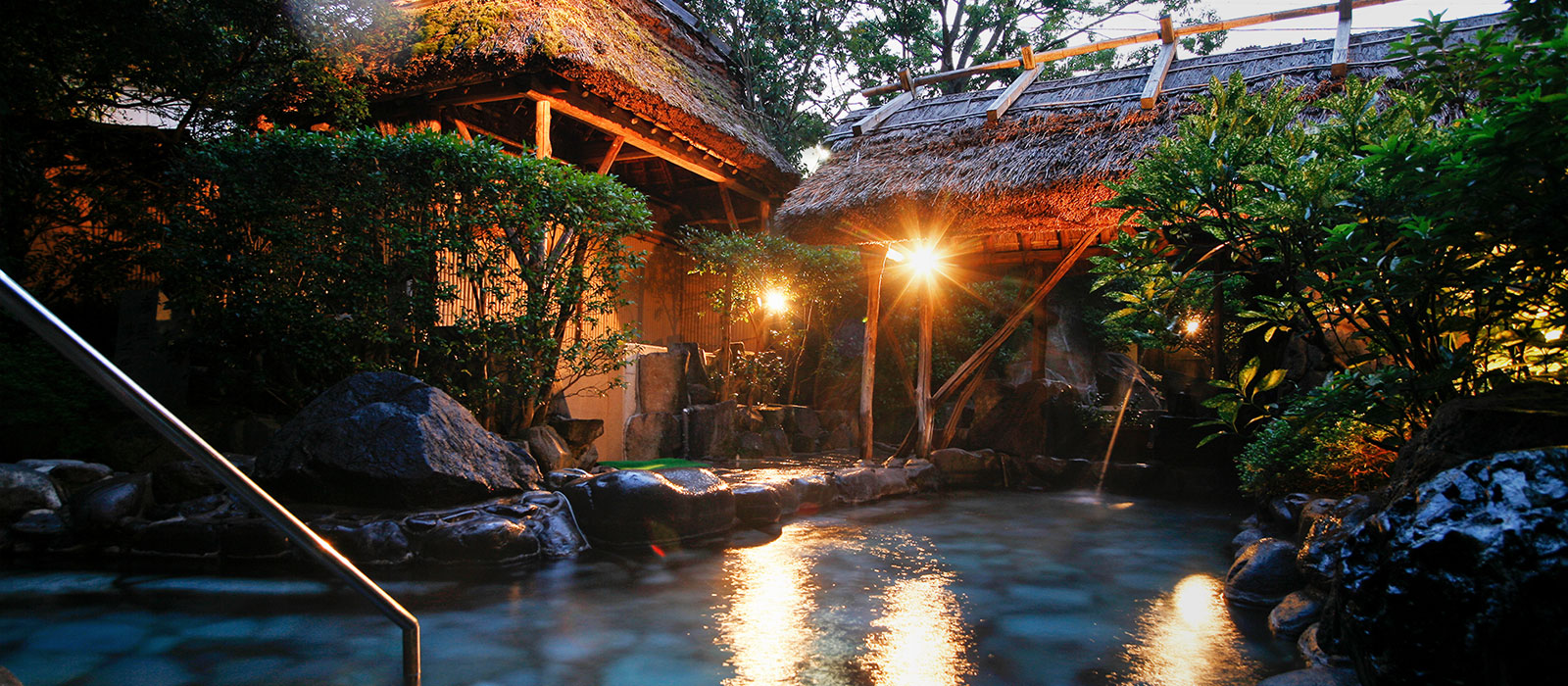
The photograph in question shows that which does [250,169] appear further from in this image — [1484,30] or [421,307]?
[1484,30]

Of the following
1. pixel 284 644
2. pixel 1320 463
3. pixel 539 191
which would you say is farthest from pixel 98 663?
pixel 1320 463

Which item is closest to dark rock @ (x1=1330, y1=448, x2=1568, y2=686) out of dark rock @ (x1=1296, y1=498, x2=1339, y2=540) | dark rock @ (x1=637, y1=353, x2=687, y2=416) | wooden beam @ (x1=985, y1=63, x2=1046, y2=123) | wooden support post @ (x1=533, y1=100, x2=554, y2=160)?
Answer: dark rock @ (x1=1296, y1=498, x2=1339, y2=540)

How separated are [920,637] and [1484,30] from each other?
318cm

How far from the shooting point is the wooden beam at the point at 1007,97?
371 inches

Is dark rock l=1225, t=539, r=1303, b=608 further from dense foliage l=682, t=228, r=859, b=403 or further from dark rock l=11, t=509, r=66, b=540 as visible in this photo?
dark rock l=11, t=509, r=66, b=540

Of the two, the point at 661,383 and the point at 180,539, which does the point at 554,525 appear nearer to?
the point at 180,539

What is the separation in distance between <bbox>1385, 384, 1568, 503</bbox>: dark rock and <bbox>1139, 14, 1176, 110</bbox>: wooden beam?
5.99m

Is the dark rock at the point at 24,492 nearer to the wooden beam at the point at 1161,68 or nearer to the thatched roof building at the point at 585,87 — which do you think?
the thatched roof building at the point at 585,87

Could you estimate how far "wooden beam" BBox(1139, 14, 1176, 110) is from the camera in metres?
8.55

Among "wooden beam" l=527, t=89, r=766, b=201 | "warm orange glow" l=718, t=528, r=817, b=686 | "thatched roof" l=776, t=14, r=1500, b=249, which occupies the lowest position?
"warm orange glow" l=718, t=528, r=817, b=686

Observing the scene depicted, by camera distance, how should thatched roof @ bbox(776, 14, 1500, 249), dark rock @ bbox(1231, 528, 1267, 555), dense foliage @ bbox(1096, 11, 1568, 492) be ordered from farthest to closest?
thatched roof @ bbox(776, 14, 1500, 249) → dark rock @ bbox(1231, 528, 1267, 555) → dense foliage @ bbox(1096, 11, 1568, 492)

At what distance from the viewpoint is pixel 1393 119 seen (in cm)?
379

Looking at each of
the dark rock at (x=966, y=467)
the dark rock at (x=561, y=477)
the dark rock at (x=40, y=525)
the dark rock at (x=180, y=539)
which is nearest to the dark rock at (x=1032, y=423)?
the dark rock at (x=966, y=467)

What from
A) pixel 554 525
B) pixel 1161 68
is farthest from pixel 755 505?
pixel 1161 68
